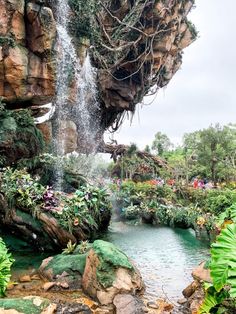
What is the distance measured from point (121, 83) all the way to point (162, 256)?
41.9 ft

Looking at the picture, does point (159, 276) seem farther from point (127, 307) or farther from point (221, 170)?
point (221, 170)

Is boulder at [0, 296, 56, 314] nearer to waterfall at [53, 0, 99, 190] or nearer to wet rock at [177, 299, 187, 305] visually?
wet rock at [177, 299, 187, 305]

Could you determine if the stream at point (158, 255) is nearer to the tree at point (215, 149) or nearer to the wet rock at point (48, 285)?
the wet rock at point (48, 285)

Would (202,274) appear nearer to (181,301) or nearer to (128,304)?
(181,301)

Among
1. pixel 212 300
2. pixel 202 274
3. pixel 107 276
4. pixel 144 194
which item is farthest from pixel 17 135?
pixel 212 300

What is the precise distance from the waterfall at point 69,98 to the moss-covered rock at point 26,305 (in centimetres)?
770

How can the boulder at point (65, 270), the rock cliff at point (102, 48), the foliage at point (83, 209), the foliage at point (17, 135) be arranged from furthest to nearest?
1. the rock cliff at point (102, 48)
2. the foliage at point (17, 135)
3. the foliage at point (83, 209)
4. the boulder at point (65, 270)

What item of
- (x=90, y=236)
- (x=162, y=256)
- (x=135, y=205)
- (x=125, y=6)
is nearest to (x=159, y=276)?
(x=162, y=256)

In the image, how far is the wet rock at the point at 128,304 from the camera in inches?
173

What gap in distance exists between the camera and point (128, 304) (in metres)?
4.54

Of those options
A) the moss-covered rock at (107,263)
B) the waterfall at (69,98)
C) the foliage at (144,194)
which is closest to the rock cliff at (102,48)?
the waterfall at (69,98)

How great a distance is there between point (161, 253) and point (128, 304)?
3.63 m

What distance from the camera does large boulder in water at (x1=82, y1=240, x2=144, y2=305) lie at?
191 inches

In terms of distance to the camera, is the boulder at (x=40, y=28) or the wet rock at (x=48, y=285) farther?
the boulder at (x=40, y=28)
